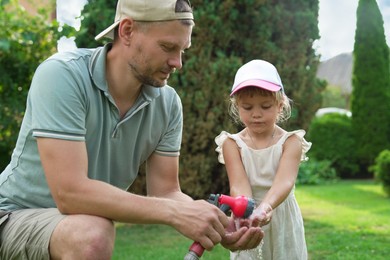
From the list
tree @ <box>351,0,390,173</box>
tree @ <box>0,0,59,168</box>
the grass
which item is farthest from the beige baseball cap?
tree @ <box>351,0,390,173</box>

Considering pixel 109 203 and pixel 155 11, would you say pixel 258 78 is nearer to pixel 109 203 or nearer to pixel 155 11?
pixel 155 11

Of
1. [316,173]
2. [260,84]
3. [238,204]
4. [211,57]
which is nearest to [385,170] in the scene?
[316,173]

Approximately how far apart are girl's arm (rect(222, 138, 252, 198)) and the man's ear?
3.02 feet

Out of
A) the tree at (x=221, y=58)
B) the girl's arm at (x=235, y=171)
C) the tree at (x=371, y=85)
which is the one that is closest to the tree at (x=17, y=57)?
the tree at (x=221, y=58)

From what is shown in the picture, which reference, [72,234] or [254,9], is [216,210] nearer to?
[72,234]

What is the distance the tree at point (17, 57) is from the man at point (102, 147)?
3615 mm

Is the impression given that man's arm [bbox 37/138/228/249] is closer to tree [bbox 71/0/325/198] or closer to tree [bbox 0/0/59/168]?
tree [bbox 0/0/59/168]

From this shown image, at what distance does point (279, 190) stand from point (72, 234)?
3.71 ft

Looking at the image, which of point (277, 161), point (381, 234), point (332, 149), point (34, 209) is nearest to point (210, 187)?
point (381, 234)

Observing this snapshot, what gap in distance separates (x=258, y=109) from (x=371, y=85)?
13116mm

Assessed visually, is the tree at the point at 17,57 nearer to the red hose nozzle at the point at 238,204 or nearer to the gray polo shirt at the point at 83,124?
the gray polo shirt at the point at 83,124

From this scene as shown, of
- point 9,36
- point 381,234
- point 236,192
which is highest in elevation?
point 9,36

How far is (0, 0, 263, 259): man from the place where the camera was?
243 centimetres

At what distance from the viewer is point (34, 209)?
2691mm
